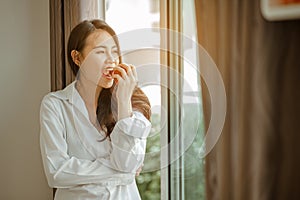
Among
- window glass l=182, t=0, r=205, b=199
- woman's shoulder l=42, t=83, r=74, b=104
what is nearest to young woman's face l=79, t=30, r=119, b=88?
woman's shoulder l=42, t=83, r=74, b=104

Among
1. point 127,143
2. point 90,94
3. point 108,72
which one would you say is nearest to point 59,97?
point 90,94

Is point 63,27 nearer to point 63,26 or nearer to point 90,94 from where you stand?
point 63,26

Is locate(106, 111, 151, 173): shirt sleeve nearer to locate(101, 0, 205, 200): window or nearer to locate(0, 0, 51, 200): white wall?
locate(101, 0, 205, 200): window

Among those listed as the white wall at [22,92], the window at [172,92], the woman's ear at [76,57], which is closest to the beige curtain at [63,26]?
the white wall at [22,92]

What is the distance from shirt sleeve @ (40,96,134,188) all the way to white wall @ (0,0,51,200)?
0.72 meters

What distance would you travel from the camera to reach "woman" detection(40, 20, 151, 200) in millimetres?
1768

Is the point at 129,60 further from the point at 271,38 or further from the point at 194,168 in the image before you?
the point at 271,38

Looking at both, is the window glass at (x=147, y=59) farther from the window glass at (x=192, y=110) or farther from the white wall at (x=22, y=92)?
the white wall at (x=22, y=92)

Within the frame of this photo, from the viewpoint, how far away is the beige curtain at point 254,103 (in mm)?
1340

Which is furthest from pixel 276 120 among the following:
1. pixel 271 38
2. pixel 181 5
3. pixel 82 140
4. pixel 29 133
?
pixel 29 133

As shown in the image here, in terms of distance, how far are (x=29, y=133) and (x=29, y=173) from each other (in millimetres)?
230

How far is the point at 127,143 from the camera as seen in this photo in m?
1.75

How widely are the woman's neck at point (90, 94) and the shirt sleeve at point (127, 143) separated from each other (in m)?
0.19

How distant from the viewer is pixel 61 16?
2283mm
